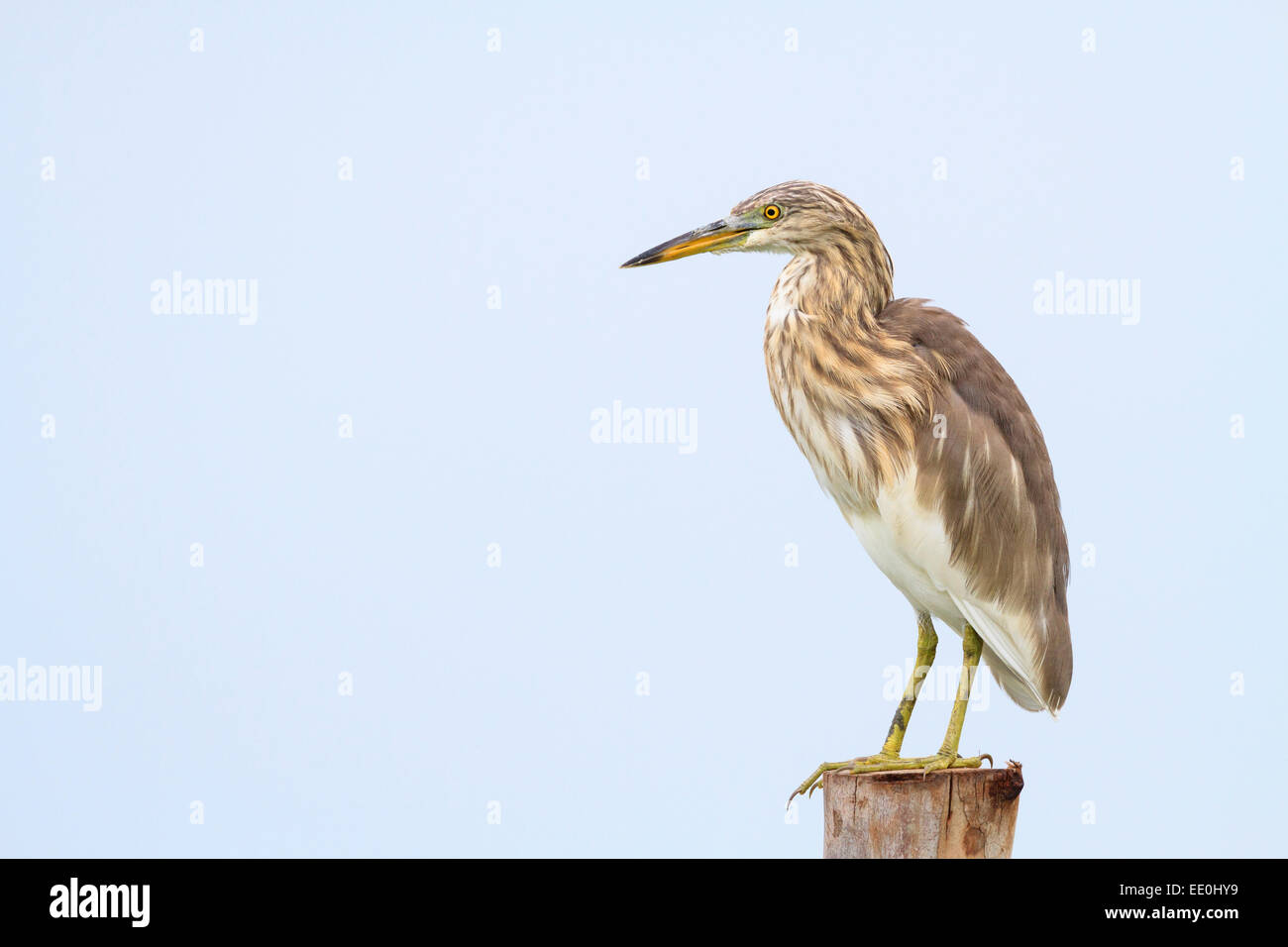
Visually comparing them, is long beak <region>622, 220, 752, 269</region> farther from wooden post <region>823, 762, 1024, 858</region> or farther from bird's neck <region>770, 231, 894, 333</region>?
wooden post <region>823, 762, 1024, 858</region>

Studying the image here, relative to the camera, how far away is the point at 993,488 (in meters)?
4.76

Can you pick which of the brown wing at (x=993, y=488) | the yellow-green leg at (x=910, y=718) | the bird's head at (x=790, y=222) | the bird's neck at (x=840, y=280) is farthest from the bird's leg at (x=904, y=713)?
the bird's head at (x=790, y=222)

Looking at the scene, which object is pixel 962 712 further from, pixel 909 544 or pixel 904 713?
pixel 909 544

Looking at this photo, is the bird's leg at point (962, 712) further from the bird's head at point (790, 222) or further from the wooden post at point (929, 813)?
the bird's head at point (790, 222)

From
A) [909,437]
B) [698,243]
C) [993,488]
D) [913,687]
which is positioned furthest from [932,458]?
[698,243]

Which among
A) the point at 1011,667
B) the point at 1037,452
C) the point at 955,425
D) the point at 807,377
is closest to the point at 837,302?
the point at 807,377

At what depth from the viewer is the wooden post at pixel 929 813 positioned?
4.36m

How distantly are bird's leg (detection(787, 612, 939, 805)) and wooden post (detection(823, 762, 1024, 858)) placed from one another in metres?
0.18

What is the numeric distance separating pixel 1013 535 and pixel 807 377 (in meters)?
0.94

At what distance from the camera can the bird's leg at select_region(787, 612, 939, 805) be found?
471cm

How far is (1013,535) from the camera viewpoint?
190 inches

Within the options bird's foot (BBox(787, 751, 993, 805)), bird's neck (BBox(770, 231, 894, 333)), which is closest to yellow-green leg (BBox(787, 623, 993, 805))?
bird's foot (BBox(787, 751, 993, 805))

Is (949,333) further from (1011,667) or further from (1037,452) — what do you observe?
(1011,667)
